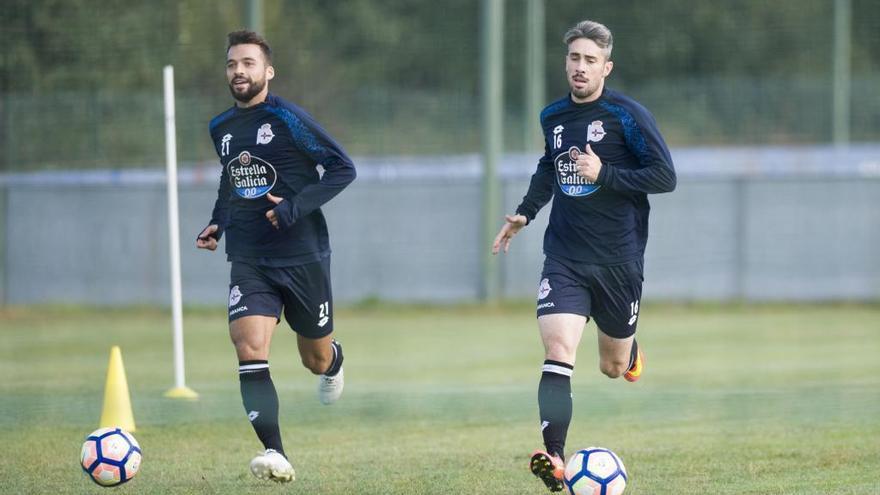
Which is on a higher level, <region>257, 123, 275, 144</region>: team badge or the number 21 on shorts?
<region>257, 123, 275, 144</region>: team badge

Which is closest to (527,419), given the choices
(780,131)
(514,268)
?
(514,268)

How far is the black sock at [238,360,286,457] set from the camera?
23.6ft

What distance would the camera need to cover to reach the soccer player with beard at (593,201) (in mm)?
7148

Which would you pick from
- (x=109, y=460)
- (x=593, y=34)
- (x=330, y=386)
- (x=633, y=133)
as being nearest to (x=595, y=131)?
(x=633, y=133)

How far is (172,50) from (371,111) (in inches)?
130

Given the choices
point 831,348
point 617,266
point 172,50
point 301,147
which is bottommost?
point 831,348

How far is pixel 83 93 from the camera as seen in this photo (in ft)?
70.4

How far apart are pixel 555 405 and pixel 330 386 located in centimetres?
231

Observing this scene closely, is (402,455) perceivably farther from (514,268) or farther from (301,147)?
(514,268)

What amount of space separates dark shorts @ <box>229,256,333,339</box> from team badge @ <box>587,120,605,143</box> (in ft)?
5.51

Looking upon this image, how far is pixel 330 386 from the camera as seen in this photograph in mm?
8844

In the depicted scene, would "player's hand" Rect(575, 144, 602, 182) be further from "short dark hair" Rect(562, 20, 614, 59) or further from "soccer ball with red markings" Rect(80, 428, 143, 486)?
"soccer ball with red markings" Rect(80, 428, 143, 486)

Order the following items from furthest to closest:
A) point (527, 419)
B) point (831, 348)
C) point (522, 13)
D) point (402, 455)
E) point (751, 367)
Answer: point (522, 13), point (831, 348), point (751, 367), point (527, 419), point (402, 455)

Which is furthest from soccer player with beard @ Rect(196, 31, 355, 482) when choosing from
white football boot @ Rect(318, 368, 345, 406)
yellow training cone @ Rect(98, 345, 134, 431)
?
yellow training cone @ Rect(98, 345, 134, 431)
